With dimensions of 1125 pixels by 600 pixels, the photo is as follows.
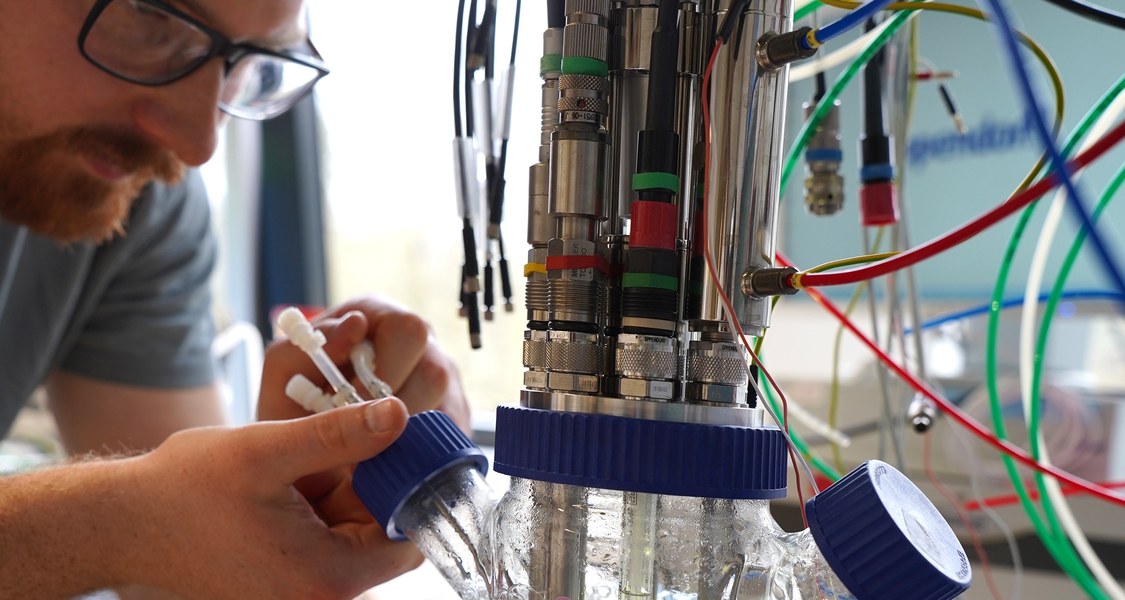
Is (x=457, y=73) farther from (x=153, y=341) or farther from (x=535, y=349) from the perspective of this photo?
(x=153, y=341)

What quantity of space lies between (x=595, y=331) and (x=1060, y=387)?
2.84 feet

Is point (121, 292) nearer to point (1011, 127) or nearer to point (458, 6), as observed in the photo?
point (458, 6)

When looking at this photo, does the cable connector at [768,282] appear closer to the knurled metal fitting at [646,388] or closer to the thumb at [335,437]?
the knurled metal fitting at [646,388]

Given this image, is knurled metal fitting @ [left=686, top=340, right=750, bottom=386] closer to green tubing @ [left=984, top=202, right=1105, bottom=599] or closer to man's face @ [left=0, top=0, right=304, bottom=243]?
green tubing @ [left=984, top=202, right=1105, bottom=599]

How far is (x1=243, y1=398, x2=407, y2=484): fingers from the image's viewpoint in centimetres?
55

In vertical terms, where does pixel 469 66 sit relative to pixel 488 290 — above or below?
above

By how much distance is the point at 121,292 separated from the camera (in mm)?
1516

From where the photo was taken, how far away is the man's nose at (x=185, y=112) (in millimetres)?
983

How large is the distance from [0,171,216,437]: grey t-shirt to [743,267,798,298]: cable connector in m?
1.22

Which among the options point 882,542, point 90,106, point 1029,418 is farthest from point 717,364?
point 90,106

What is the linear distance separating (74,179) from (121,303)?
0.49 m

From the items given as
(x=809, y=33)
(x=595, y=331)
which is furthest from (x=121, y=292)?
(x=809, y=33)

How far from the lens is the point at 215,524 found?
0.60 metres

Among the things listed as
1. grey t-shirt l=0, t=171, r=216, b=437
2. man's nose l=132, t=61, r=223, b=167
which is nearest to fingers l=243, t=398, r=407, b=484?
man's nose l=132, t=61, r=223, b=167
